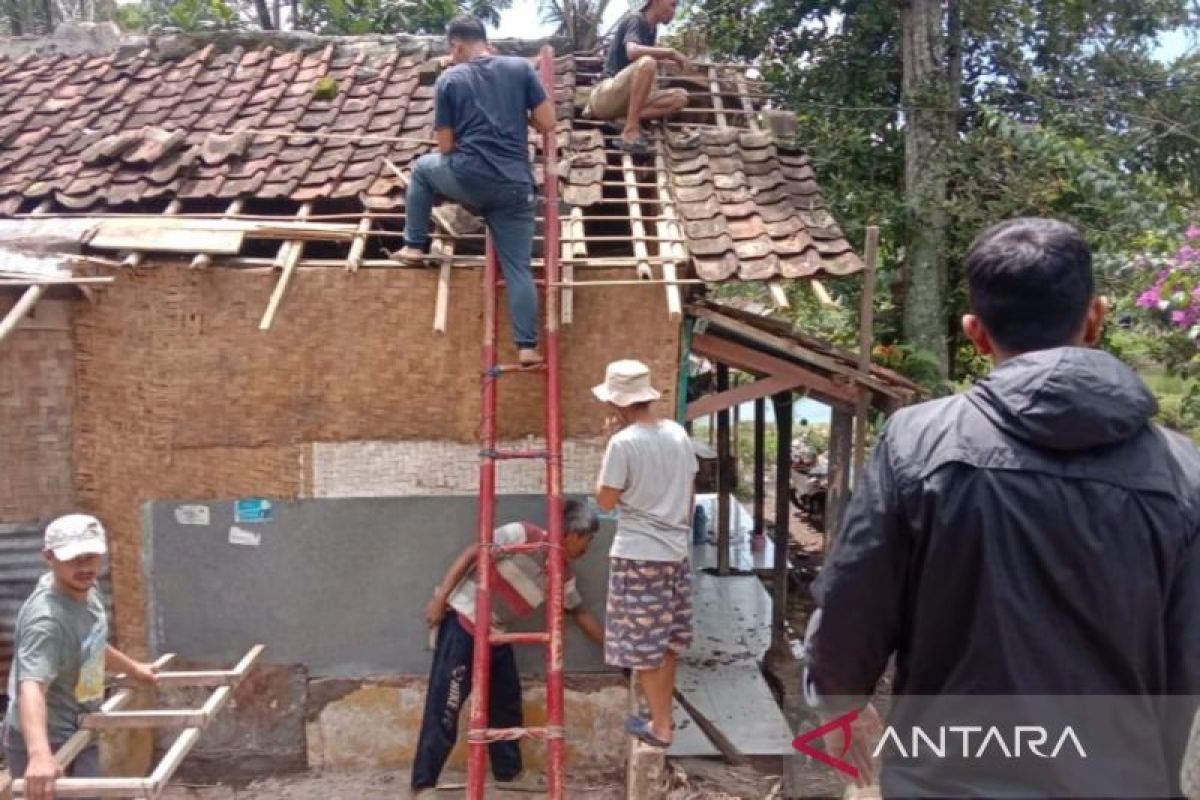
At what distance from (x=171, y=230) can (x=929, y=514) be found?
4.46m

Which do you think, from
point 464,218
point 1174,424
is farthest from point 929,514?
point 1174,424

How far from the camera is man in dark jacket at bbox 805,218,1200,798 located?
65.4 inches

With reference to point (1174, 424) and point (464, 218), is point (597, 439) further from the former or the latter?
point (1174, 424)

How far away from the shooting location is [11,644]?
5230 millimetres

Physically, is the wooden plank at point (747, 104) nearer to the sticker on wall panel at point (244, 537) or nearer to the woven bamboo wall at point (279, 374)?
the woven bamboo wall at point (279, 374)

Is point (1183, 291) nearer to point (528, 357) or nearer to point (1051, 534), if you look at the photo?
point (528, 357)

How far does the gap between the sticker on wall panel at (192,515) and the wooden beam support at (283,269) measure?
1031 mm

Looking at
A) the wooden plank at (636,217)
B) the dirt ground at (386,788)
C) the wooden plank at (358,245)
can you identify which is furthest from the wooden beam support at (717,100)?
the dirt ground at (386,788)

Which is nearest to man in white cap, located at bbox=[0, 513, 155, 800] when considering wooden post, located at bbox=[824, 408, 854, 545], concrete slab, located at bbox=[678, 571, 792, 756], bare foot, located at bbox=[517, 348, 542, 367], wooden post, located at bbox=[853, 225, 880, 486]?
bare foot, located at bbox=[517, 348, 542, 367]

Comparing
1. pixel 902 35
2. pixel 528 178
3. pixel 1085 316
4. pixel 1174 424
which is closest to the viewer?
pixel 1085 316

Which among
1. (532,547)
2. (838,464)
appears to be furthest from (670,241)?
(838,464)

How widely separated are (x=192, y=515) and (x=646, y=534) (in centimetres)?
241

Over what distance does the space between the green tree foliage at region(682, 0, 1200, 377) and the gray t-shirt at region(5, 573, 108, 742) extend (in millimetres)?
5795

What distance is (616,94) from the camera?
6.38 meters
